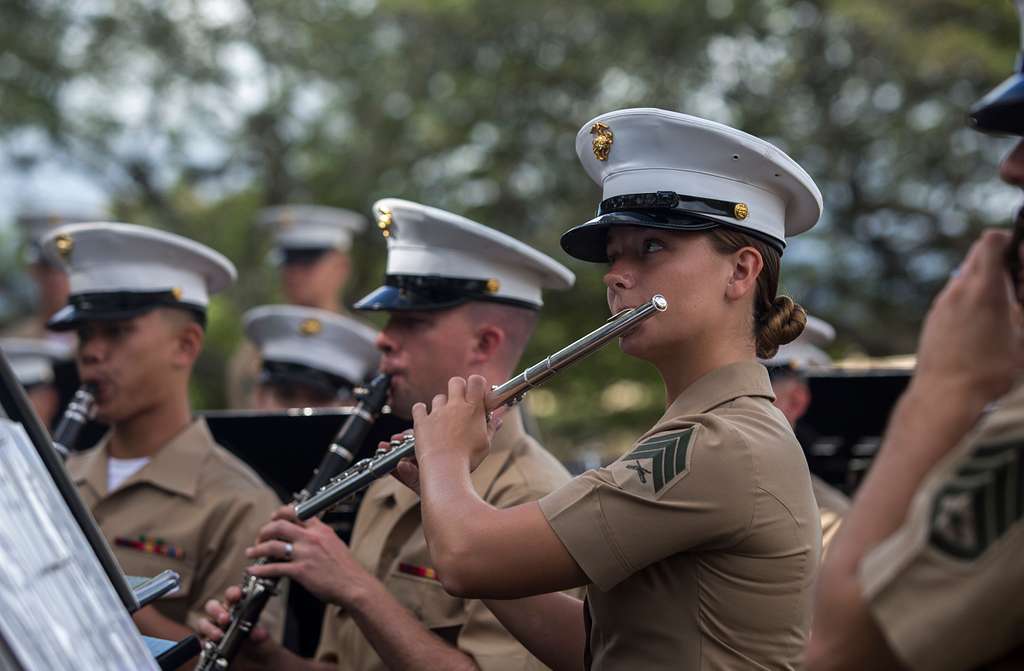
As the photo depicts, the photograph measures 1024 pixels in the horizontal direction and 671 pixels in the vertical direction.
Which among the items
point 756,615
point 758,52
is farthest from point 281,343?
point 758,52

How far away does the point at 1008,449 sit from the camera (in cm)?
162

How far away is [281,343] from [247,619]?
8.99 feet

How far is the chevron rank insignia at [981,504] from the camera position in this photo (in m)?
1.59

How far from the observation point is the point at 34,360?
7.25 meters

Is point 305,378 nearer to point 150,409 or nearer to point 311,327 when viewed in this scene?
point 311,327

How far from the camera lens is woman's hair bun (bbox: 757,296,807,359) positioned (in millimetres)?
2961

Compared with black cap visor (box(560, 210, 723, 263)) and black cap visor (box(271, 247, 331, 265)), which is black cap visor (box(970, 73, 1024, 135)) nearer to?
black cap visor (box(560, 210, 723, 263))

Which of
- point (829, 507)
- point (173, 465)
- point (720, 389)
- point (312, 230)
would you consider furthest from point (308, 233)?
point (720, 389)

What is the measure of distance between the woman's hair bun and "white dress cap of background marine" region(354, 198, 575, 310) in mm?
1203

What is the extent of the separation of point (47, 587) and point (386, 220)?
2571mm

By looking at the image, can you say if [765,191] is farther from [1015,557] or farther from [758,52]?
[758,52]

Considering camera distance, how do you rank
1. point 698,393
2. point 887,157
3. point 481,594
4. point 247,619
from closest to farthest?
1. point 481,594
2. point 698,393
3. point 247,619
4. point 887,157

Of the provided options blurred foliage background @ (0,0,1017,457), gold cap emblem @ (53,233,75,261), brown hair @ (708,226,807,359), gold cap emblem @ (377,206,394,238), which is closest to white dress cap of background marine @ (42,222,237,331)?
gold cap emblem @ (53,233,75,261)

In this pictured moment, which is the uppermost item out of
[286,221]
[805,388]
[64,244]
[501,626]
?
[286,221]
